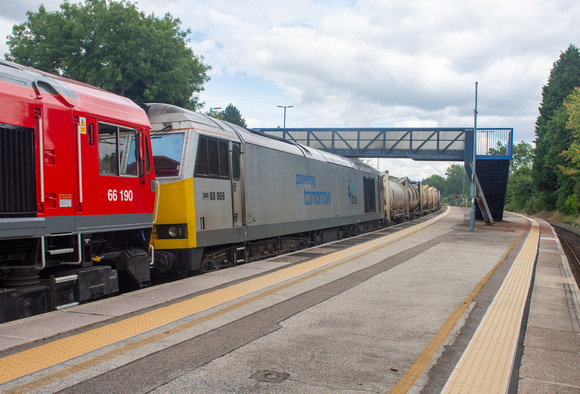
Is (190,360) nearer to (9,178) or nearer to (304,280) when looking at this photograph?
(9,178)

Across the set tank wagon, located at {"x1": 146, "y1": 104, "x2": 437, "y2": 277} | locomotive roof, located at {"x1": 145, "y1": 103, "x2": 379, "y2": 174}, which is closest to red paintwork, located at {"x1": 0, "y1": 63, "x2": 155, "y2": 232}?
tank wagon, located at {"x1": 146, "y1": 104, "x2": 437, "y2": 277}

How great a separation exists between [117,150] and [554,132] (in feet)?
176

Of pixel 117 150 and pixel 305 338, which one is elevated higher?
pixel 117 150

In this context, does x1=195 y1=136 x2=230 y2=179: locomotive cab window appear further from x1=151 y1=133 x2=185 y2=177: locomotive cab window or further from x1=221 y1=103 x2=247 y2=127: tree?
x1=221 y1=103 x2=247 y2=127: tree

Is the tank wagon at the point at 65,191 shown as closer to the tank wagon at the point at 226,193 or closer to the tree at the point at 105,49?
the tank wagon at the point at 226,193

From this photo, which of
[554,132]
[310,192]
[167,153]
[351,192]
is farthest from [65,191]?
[554,132]

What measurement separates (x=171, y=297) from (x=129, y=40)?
26.6m

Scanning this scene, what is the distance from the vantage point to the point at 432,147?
3516 cm

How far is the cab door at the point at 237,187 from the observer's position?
1060 cm

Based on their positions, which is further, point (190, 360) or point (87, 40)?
point (87, 40)

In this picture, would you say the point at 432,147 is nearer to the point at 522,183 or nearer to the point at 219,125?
the point at 219,125

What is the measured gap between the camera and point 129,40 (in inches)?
1179

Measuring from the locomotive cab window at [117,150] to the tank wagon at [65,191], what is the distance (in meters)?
0.02

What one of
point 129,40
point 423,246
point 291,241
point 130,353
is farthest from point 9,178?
point 129,40
